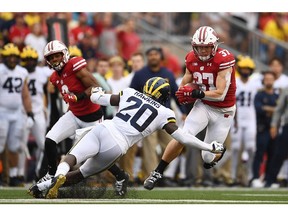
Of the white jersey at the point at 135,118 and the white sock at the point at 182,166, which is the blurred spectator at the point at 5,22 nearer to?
the white sock at the point at 182,166

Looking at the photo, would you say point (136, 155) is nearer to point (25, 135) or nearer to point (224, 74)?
point (25, 135)

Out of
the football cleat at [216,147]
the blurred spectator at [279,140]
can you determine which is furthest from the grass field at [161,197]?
the blurred spectator at [279,140]

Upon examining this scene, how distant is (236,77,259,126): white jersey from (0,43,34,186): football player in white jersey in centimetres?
372

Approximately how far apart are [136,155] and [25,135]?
80.8 inches

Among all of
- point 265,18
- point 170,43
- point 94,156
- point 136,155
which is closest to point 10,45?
point 136,155

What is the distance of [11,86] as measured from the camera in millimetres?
17750

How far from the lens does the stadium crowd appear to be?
1791 centimetres

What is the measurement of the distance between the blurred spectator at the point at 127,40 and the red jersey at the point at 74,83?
24.7 ft

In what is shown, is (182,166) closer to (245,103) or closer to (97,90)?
(245,103)

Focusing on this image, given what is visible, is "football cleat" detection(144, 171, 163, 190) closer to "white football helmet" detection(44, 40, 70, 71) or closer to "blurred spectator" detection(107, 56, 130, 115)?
"white football helmet" detection(44, 40, 70, 71)

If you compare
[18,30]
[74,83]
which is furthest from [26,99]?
[18,30]

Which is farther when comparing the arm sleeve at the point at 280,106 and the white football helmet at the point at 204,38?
the arm sleeve at the point at 280,106

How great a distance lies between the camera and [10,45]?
57.9 ft

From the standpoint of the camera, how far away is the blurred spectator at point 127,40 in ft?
73.1
